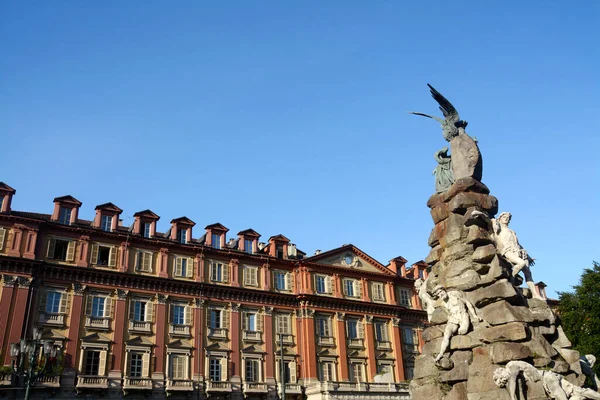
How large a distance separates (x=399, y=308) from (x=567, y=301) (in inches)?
577

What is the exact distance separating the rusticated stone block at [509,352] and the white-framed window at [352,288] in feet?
111

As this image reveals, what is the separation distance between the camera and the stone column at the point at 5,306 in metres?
31.0

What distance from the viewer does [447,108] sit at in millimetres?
15594

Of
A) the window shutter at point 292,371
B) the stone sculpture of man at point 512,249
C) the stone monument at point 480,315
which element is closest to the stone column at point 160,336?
the window shutter at point 292,371

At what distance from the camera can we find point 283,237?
44.6 m

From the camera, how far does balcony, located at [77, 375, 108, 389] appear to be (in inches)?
1264

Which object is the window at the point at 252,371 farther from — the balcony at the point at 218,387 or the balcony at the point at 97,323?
the balcony at the point at 97,323

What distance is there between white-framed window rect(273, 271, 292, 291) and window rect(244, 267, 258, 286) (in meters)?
1.74

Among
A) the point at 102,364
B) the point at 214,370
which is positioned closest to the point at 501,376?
the point at 102,364

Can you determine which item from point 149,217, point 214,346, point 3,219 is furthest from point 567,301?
point 3,219

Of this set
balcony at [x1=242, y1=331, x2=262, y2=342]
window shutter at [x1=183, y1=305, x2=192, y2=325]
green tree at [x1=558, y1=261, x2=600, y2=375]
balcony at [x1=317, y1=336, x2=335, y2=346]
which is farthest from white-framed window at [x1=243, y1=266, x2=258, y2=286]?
green tree at [x1=558, y1=261, x2=600, y2=375]

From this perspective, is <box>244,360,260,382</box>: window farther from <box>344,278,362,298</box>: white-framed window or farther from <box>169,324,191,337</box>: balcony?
<box>344,278,362,298</box>: white-framed window

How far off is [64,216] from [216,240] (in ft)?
36.3

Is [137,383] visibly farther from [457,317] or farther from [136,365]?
[457,317]
